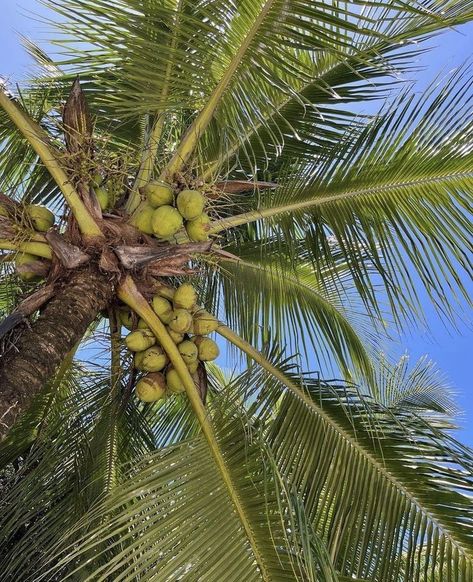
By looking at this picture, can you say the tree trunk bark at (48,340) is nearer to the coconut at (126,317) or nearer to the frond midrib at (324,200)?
the coconut at (126,317)

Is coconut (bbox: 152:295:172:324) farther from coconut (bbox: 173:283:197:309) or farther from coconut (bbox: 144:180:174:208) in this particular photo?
coconut (bbox: 144:180:174:208)

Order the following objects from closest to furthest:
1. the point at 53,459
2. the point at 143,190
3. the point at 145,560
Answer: the point at 145,560 → the point at 143,190 → the point at 53,459

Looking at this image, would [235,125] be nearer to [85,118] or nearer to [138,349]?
[85,118]

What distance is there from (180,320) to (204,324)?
0.23 metres

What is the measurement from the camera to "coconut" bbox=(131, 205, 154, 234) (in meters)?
3.34

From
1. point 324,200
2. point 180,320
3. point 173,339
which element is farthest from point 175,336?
point 324,200

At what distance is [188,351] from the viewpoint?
3.49 metres

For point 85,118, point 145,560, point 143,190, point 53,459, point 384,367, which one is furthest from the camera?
point 384,367

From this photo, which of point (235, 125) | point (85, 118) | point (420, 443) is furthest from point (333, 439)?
point (85, 118)

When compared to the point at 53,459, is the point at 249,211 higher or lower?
higher

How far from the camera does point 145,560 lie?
2.74 meters

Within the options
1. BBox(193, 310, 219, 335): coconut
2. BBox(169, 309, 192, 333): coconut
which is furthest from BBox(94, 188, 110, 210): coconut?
BBox(193, 310, 219, 335): coconut

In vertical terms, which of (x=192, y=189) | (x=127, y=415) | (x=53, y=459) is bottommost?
(x=53, y=459)

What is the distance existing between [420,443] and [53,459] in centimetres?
217
